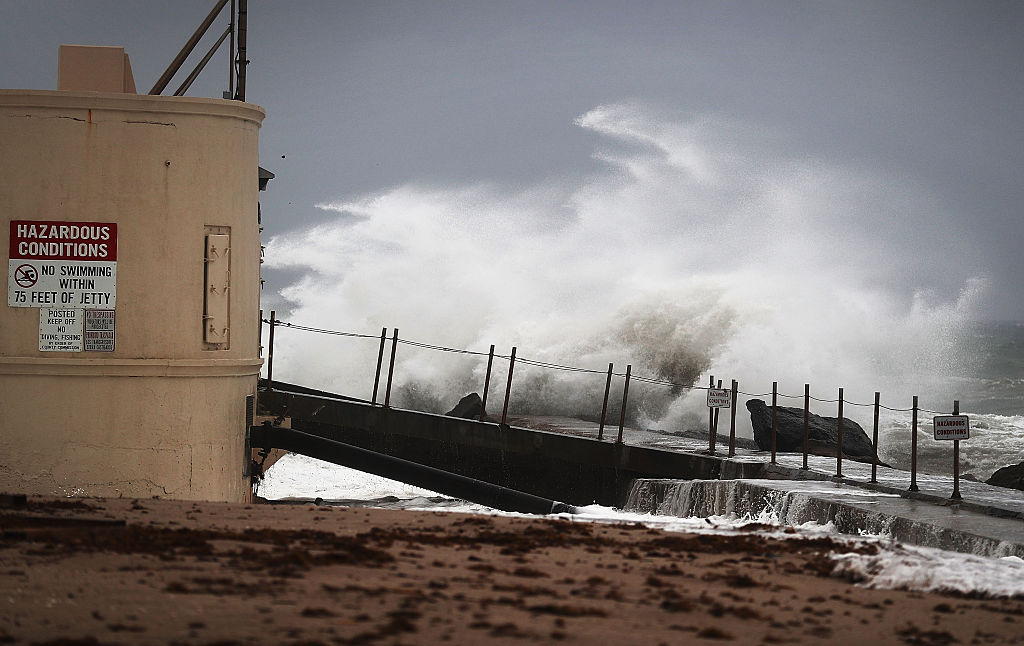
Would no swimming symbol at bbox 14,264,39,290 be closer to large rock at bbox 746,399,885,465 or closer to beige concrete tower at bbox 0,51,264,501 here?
beige concrete tower at bbox 0,51,264,501

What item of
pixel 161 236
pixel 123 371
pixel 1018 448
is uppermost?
pixel 161 236

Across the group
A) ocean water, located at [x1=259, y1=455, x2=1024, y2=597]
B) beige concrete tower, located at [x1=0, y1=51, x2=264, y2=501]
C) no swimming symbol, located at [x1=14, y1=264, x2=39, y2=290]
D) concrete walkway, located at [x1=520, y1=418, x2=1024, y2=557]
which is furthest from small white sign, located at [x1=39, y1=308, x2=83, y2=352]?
concrete walkway, located at [x1=520, y1=418, x2=1024, y2=557]

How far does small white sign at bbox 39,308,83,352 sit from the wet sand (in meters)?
3.77

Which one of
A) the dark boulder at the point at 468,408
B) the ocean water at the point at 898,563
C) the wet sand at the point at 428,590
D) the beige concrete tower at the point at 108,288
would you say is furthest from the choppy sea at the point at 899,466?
the beige concrete tower at the point at 108,288

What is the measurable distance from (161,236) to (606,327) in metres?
28.2

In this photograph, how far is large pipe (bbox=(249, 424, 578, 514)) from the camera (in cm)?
1136

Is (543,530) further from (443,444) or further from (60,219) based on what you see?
(443,444)

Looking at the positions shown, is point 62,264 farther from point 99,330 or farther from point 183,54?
point 183,54

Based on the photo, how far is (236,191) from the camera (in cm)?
1096

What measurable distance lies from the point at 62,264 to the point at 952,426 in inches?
341

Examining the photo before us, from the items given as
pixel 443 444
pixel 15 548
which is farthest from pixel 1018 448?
pixel 15 548

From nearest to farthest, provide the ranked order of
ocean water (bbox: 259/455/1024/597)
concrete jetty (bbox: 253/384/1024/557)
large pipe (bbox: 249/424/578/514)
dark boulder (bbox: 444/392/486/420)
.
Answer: ocean water (bbox: 259/455/1024/597) → concrete jetty (bbox: 253/384/1024/557) → large pipe (bbox: 249/424/578/514) → dark boulder (bbox: 444/392/486/420)

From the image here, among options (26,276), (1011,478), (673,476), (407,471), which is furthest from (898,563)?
(1011,478)

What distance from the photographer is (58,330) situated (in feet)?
34.7
